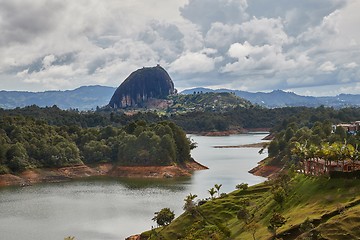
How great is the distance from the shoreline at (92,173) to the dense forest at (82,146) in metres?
2.20

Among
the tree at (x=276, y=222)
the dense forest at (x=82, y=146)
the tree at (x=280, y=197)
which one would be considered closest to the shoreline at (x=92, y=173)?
the dense forest at (x=82, y=146)

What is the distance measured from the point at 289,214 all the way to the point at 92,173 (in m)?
91.3

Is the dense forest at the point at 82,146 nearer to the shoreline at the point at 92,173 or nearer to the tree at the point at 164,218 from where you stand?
the shoreline at the point at 92,173

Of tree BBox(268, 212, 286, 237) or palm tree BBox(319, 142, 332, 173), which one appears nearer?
tree BBox(268, 212, 286, 237)

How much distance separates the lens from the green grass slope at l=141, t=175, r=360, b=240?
39.2m

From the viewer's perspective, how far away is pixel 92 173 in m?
132

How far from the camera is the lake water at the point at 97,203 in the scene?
218 ft

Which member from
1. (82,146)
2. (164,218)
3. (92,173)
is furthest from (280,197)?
(82,146)

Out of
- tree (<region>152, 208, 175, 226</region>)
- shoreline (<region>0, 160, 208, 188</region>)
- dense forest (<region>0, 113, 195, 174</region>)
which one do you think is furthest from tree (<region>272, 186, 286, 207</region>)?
dense forest (<region>0, 113, 195, 174</region>)

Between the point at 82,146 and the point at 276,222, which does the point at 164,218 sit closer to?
the point at 276,222

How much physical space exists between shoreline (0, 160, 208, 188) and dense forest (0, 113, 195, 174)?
7.22 ft

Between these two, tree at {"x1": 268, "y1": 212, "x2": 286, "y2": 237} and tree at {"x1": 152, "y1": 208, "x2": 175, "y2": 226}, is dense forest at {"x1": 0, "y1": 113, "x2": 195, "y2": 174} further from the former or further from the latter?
tree at {"x1": 268, "y1": 212, "x2": 286, "y2": 237}

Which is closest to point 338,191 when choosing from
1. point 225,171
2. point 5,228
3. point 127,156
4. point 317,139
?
point 5,228

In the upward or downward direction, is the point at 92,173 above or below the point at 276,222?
below
